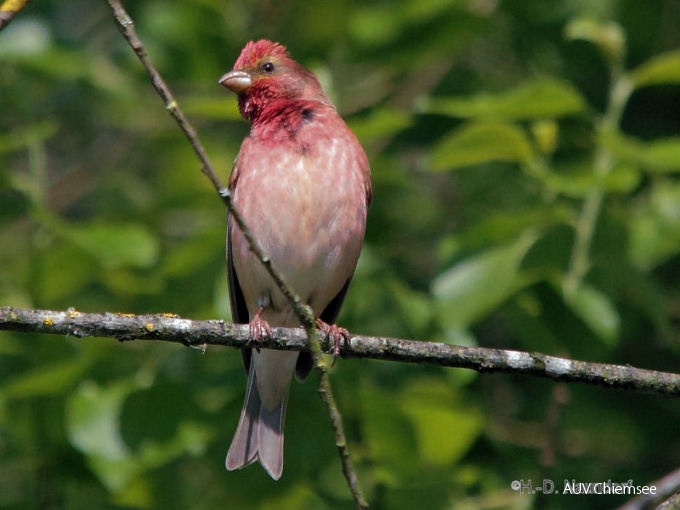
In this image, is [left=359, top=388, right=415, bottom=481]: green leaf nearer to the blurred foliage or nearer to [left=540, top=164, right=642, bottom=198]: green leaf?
the blurred foliage

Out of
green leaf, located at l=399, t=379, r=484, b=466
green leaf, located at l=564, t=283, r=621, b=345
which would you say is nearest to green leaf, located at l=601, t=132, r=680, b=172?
green leaf, located at l=564, t=283, r=621, b=345

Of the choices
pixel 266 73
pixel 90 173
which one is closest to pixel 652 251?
pixel 266 73

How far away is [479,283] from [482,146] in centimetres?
80

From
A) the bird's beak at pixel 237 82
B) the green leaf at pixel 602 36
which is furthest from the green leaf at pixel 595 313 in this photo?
the bird's beak at pixel 237 82

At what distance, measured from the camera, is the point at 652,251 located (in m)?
6.93

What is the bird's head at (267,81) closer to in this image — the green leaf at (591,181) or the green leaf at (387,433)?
the green leaf at (591,181)

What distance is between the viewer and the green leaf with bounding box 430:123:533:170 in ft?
20.6

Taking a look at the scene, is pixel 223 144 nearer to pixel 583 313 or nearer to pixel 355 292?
pixel 355 292

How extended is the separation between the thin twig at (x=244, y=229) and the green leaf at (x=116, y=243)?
269cm

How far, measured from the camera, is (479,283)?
20.7ft

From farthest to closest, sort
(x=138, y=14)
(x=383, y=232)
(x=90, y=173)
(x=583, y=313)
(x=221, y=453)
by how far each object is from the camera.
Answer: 1. (x=90, y=173)
2. (x=138, y=14)
3. (x=383, y=232)
4. (x=221, y=453)
5. (x=583, y=313)

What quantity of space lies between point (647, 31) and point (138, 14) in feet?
13.6

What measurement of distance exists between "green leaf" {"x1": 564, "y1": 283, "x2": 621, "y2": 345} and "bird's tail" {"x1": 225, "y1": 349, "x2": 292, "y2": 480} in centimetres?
194

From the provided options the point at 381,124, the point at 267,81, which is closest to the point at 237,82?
the point at 267,81
